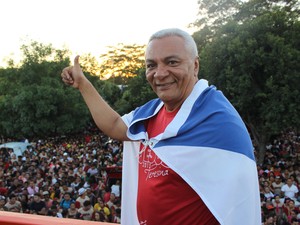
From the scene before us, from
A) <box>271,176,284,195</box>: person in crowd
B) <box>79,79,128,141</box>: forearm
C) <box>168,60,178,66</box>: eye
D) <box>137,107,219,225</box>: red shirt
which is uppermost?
<box>168,60,178,66</box>: eye

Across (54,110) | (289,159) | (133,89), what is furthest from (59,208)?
(54,110)

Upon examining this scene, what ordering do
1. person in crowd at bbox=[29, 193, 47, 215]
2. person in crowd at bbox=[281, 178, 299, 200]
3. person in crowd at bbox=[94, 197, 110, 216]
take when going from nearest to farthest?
person in crowd at bbox=[94, 197, 110, 216]
person in crowd at bbox=[29, 193, 47, 215]
person in crowd at bbox=[281, 178, 299, 200]

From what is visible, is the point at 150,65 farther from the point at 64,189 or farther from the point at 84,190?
the point at 64,189

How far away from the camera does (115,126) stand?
5.52ft

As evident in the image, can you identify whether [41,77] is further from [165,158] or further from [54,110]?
[165,158]

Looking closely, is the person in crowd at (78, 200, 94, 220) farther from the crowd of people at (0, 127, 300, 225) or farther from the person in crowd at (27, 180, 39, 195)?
the person in crowd at (27, 180, 39, 195)

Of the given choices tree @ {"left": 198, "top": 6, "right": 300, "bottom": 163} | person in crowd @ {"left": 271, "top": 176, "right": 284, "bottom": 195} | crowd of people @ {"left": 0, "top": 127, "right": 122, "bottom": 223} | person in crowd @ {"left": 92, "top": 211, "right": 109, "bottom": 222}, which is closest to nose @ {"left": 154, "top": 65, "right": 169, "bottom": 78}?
crowd of people @ {"left": 0, "top": 127, "right": 122, "bottom": 223}

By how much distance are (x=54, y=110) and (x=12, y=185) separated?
12988 millimetres

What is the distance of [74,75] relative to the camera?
1670 millimetres

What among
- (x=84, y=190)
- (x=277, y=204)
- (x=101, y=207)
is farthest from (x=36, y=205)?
(x=277, y=204)

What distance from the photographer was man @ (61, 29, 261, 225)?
3.82 feet

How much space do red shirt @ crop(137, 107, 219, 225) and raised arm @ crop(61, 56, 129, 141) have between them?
237 millimetres

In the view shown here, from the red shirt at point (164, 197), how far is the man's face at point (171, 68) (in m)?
0.09

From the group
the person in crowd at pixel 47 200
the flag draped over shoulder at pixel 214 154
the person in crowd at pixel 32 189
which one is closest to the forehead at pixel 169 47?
the flag draped over shoulder at pixel 214 154
